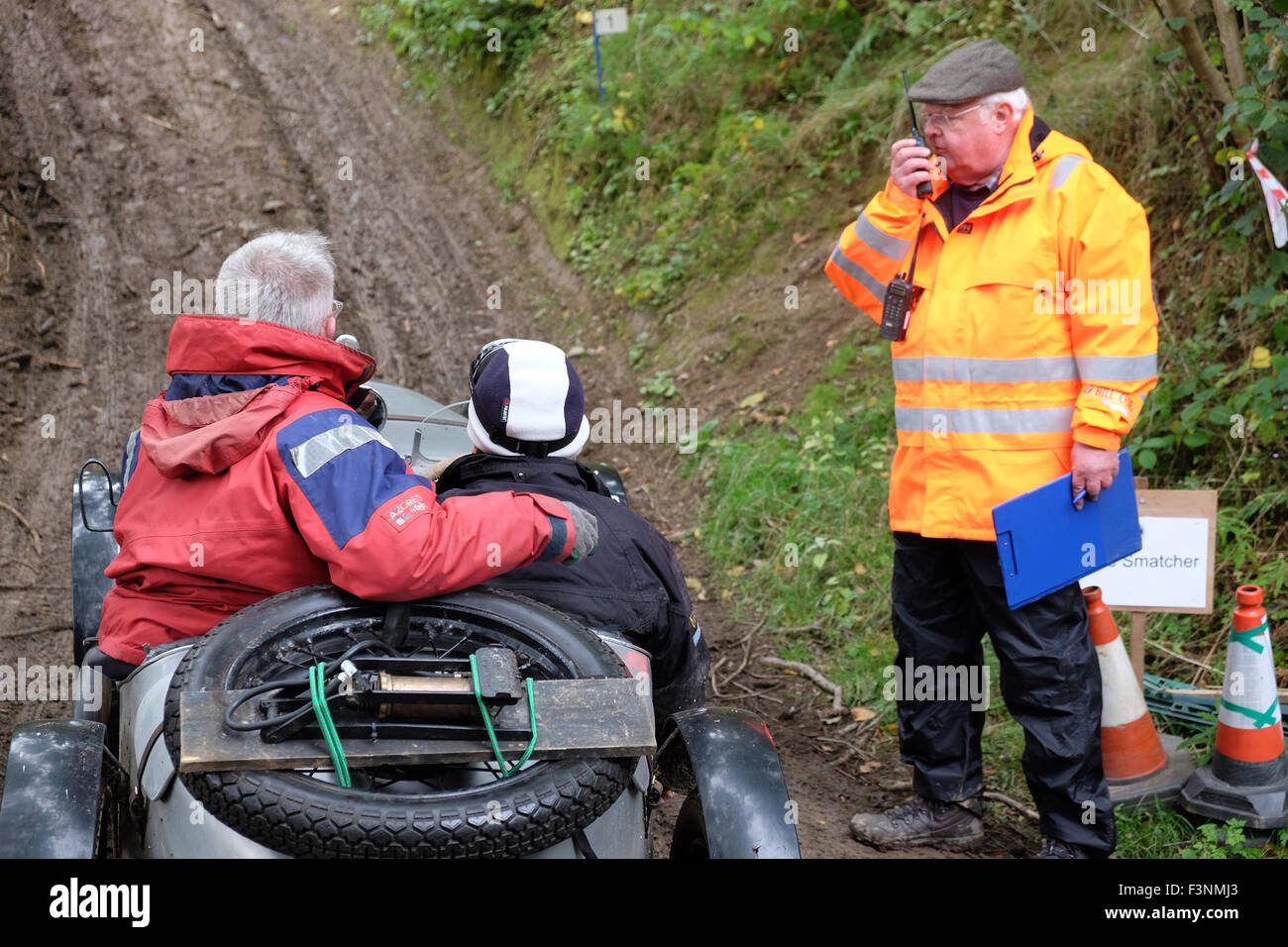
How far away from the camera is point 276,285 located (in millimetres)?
2820

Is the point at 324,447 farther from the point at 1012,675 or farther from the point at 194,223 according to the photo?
the point at 194,223

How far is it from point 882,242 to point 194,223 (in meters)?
7.13

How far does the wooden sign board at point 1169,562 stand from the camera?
3.96 metres

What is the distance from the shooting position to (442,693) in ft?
7.24

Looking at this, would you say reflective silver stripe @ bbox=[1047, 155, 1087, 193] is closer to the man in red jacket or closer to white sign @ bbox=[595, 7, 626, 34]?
the man in red jacket

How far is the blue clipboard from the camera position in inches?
131

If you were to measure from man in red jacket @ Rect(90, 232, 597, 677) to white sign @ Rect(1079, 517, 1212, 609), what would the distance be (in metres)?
2.20

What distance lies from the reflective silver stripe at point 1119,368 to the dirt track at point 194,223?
6.35 ft

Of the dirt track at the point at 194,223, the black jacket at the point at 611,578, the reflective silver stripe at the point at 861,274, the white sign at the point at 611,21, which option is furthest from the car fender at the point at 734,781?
the white sign at the point at 611,21

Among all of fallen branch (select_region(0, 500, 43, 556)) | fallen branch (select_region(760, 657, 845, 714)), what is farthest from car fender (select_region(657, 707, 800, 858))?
fallen branch (select_region(0, 500, 43, 556))

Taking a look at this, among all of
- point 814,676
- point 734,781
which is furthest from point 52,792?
point 814,676

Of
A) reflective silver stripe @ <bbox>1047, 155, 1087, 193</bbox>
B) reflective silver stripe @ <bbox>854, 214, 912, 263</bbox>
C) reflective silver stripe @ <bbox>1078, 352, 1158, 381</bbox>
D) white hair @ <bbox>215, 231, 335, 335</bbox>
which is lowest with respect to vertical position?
reflective silver stripe @ <bbox>1078, 352, 1158, 381</bbox>

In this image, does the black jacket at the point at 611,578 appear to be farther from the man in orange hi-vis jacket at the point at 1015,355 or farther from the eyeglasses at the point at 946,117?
the eyeglasses at the point at 946,117

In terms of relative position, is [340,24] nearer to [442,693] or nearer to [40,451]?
[40,451]
